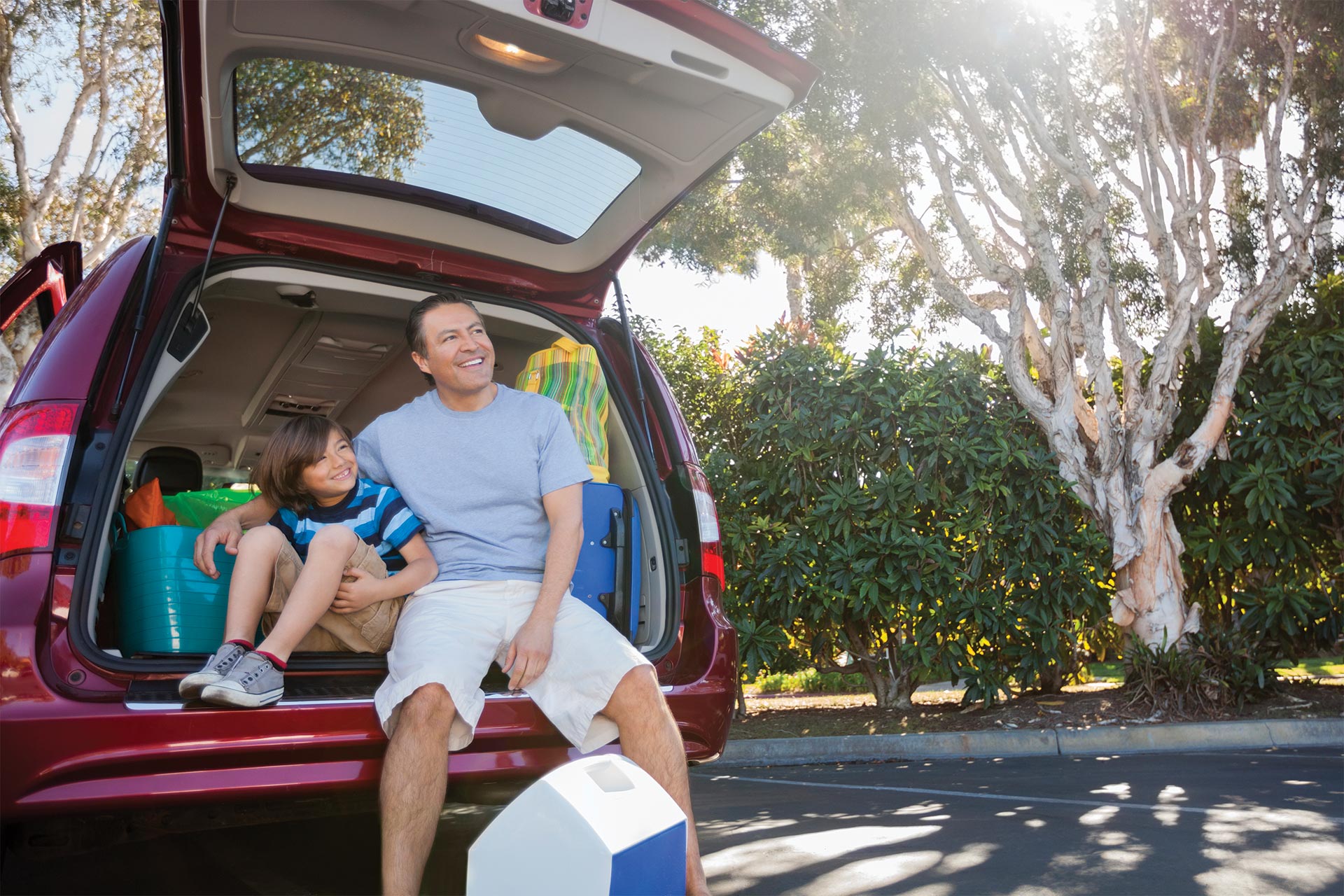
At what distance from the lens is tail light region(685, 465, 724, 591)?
3125 mm

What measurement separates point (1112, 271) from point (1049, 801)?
17.9ft

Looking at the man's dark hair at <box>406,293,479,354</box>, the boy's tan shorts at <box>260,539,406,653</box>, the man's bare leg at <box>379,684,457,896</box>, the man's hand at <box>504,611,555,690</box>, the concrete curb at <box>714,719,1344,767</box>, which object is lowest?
the concrete curb at <box>714,719,1344,767</box>

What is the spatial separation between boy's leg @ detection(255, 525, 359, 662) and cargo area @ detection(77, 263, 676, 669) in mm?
107

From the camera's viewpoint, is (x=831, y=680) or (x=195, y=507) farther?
(x=831, y=680)

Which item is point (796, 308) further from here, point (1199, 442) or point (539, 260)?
point (539, 260)

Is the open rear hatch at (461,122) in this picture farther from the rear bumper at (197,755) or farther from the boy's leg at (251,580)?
the rear bumper at (197,755)

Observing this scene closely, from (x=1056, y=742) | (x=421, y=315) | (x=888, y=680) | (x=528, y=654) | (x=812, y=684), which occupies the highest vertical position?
(x=421, y=315)

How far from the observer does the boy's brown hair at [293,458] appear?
2.69 metres

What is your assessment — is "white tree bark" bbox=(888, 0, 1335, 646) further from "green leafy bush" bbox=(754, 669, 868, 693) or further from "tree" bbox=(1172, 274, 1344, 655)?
"green leafy bush" bbox=(754, 669, 868, 693)

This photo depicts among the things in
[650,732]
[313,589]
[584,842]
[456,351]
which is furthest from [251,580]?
[584,842]

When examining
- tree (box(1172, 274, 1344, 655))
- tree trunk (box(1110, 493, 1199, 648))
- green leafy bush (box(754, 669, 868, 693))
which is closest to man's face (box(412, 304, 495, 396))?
tree trunk (box(1110, 493, 1199, 648))

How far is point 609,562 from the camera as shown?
3102 mm

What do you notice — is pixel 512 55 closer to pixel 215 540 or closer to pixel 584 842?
pixel 215 540

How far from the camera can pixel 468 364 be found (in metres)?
2.80
